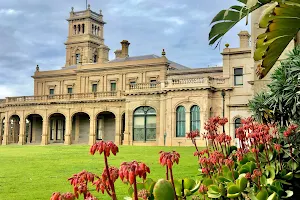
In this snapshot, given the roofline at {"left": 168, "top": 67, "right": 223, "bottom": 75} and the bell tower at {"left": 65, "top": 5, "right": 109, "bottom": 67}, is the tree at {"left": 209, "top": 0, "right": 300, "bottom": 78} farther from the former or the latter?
the bell tower at {"left": 65, "top": 5, "right": 109, "bottom": 67}

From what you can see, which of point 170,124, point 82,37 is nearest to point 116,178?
point 170,124

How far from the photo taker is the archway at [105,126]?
43.7 metres

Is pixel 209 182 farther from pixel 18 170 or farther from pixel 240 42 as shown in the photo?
pixel 240 42

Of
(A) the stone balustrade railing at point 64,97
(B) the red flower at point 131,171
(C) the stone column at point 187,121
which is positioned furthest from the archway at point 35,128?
(B) the red flower at point 131,171

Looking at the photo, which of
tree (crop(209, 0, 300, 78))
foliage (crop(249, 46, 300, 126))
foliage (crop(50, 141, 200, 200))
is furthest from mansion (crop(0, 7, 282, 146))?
foliage (crop(50, 141, 200, 200))

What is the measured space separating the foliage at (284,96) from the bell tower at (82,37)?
59420mm

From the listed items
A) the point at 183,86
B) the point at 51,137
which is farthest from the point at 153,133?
the point at 51,137

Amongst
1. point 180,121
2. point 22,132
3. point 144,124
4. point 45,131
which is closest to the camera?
point 180,121

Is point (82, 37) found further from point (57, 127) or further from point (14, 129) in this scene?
point (57, 127)

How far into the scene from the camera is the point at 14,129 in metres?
48.4

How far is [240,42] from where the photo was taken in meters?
39.0

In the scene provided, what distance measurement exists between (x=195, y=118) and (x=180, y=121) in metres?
1.46

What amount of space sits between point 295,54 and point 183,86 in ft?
92.6

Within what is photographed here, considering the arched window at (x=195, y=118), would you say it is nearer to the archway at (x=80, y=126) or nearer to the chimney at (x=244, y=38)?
the chimney at (x=244, y=38)
